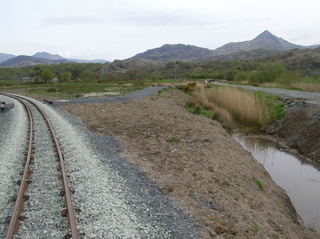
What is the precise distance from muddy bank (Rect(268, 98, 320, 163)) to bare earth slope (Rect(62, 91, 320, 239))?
228 inches

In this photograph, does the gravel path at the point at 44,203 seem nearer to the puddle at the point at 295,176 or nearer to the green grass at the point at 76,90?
the puddle at the point at 295,176

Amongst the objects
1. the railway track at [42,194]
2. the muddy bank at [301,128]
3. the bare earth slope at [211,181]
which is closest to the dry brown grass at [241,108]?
the muddy bank at [301,128]

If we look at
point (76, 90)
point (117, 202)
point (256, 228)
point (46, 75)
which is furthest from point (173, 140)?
point (46, 75)

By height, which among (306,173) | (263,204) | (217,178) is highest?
(217,178)

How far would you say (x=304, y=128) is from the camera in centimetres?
1841

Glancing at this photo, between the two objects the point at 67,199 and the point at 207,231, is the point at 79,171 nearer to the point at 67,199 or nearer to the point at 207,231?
the point at 67,199

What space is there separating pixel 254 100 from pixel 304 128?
584 centimetres

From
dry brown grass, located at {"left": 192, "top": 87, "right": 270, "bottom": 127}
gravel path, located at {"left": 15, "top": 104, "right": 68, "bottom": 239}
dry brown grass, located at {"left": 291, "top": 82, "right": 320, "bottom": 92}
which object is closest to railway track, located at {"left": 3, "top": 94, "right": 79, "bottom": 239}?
gravel path, located at {"left": 15, "top": 104, "right": 68, "bottom": 239}

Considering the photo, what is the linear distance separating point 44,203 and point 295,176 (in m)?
11.6

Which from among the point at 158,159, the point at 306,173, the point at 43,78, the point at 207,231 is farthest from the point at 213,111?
the point at 43,78

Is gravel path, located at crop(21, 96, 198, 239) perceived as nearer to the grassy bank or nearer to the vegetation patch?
the vegetation patch

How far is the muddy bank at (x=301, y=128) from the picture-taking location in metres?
16.3

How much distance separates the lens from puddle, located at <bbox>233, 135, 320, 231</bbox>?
9.88m

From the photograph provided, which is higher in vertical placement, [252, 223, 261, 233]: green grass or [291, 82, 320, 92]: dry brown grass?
[291, 82, 320, 92]: dry brown grass
